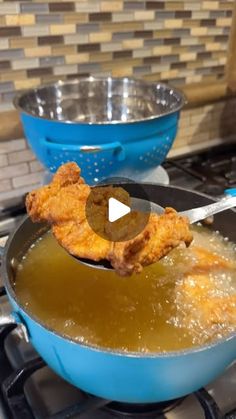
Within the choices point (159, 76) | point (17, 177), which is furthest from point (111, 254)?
point (159, 76)

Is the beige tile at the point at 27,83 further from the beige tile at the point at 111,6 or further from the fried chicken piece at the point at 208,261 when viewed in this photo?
the fried chicken piece at the point at 208,261

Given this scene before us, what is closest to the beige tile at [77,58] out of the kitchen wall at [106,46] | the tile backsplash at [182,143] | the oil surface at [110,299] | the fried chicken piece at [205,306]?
the kitchen wall at [106,46]

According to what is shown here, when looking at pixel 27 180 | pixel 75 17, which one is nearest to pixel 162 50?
pixel 75 17

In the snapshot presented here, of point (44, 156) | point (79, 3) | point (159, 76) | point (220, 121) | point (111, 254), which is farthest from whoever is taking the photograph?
point (220, 121)

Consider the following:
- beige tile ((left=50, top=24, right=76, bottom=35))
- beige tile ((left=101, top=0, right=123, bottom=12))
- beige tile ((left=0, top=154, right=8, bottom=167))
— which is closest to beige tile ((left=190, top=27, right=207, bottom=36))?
beige tile ((left=101, top=0, right=123, bottom=12))

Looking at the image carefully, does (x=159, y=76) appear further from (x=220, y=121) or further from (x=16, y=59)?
(x=16, y=59)

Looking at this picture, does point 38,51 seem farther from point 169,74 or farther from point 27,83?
point 169,74

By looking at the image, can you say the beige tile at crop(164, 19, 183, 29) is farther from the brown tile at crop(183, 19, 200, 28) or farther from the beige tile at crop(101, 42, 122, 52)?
the beige tile at crop(101, 42, 122, 52)
